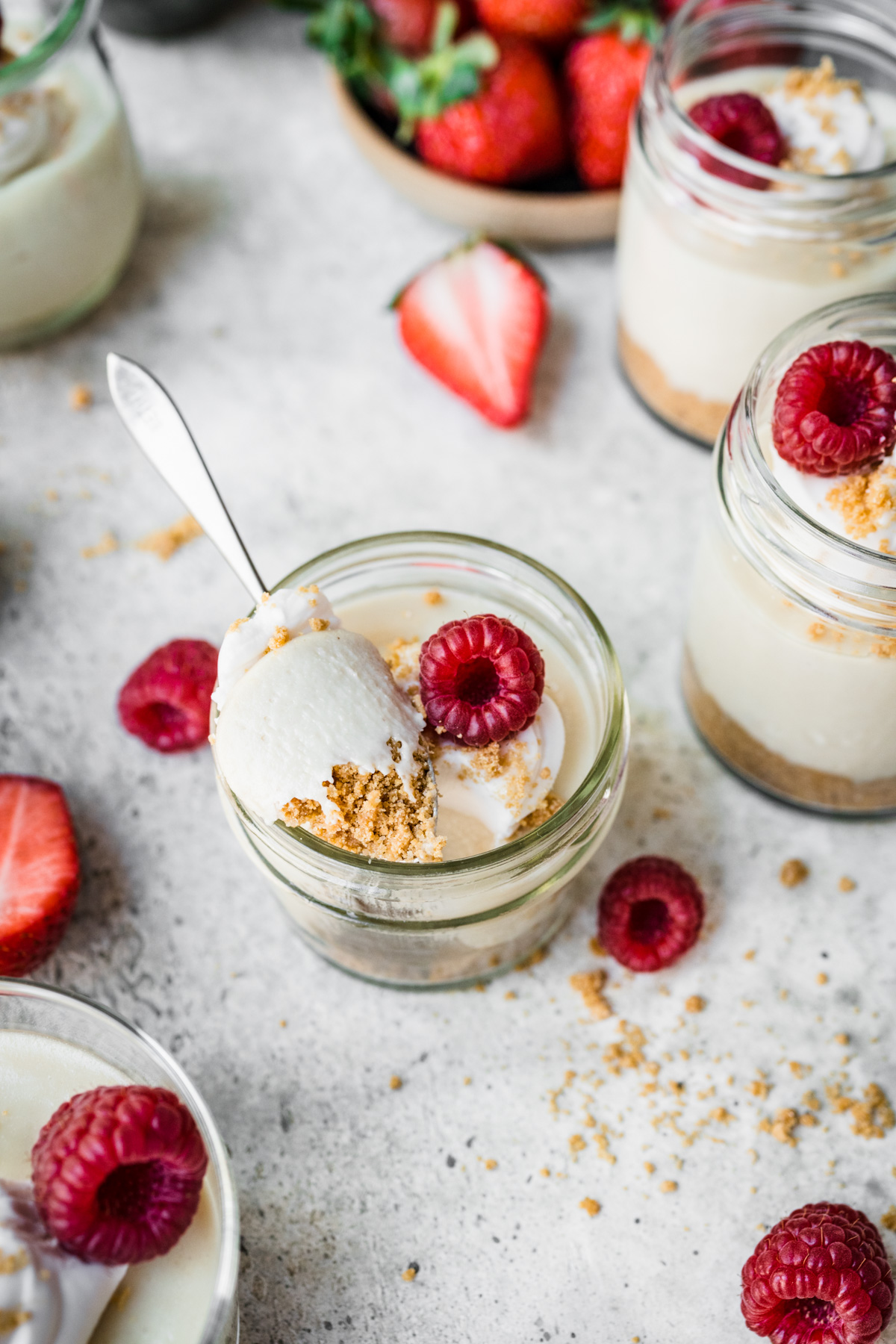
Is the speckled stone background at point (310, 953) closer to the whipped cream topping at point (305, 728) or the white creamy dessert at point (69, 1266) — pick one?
the white creamy dessert at point (69, 1266)

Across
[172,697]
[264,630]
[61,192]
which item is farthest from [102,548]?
[264,630]

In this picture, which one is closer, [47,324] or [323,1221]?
[323,1221]

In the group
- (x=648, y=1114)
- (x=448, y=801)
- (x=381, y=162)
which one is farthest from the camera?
(x=381, y=162)

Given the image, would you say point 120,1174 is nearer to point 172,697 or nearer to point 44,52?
point 172,697

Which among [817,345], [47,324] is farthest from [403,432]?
[817,345]

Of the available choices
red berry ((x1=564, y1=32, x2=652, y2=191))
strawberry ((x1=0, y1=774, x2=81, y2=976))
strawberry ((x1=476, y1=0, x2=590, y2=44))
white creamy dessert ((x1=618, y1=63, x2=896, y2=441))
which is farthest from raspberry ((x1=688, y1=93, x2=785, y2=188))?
strawberry ((x1=0, y1=774, x2=81, y2=976))

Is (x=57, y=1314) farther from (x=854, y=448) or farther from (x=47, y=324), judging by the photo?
(x=47, y=324)

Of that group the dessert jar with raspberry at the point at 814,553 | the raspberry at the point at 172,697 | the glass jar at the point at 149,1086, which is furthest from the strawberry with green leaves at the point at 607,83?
the glass jar at the point at 149,1086
